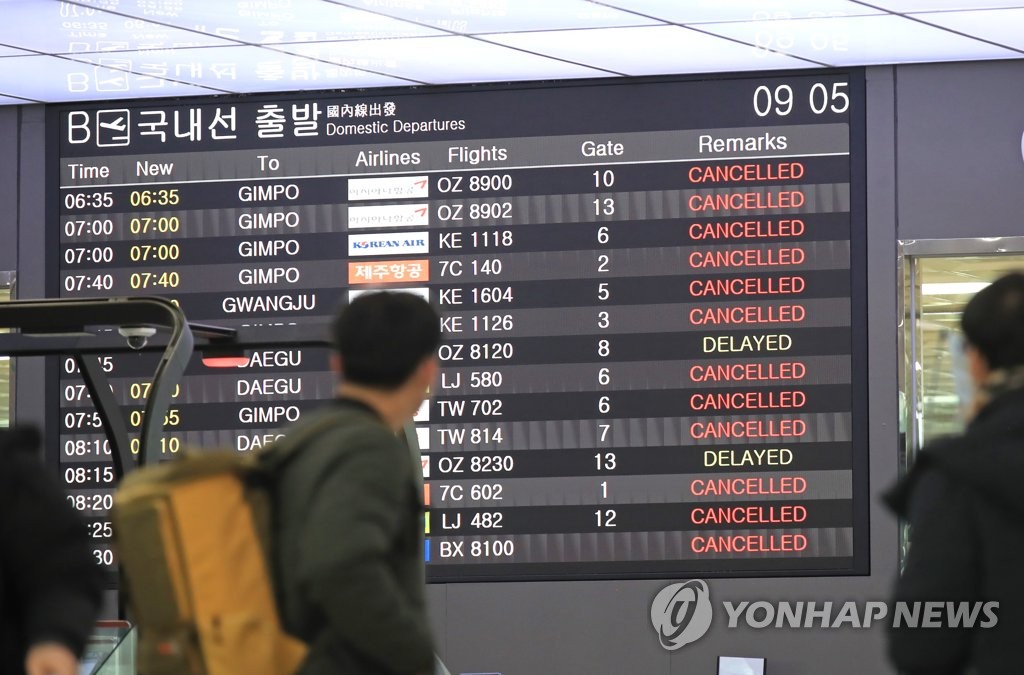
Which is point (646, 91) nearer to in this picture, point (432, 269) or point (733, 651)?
point (432, 269)

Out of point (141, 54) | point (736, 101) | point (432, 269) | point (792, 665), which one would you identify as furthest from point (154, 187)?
point (792, 665)

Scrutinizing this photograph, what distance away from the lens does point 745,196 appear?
5.37 metres

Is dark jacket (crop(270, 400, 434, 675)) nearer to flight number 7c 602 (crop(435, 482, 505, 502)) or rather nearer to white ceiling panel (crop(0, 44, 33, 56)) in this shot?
flight number 7c 602 (crop(435, 482, 505, 502))

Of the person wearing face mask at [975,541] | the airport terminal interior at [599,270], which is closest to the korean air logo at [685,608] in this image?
the airport terminal interior at [599,270]

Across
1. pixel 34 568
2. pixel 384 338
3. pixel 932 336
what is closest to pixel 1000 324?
pixel 384 338

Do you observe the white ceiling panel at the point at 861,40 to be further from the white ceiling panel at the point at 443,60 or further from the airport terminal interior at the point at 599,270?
the white ceiling panel at the point at 443,60

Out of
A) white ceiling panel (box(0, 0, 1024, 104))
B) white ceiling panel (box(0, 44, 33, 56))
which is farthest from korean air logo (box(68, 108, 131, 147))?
white ceiling panel (box(0, 44, 33, 56))

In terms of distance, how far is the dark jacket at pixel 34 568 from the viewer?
1957 millimetres

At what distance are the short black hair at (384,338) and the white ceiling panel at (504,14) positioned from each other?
3084mm

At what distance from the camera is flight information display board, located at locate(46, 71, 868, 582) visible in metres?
5.29

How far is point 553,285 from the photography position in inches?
214

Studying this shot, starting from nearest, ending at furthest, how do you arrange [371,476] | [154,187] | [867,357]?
[371,476] < [867,357] < [154,187]

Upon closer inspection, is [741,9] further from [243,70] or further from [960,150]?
[243,70]

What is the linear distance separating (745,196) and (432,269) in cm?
127
